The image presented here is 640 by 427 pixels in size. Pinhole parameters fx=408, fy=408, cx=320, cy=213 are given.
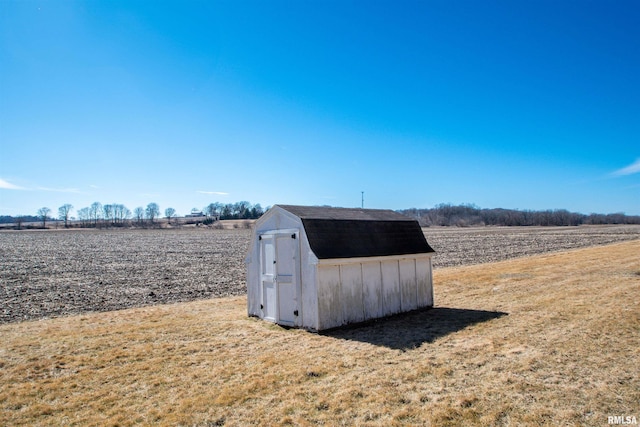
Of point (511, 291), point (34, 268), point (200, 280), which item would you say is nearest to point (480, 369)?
point (511, 291)

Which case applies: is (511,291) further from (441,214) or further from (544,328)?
(441,214)

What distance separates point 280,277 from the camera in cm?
980

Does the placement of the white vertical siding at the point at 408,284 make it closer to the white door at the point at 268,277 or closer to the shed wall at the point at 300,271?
the shed wall at the point at 300,271

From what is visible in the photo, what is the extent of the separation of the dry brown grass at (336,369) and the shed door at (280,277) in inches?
17.0

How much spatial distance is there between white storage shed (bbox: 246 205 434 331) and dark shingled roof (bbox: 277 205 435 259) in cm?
3

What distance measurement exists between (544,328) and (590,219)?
202 m

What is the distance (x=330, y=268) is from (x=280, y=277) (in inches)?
53.1

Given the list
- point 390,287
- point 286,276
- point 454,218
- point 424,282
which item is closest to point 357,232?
point 390,287

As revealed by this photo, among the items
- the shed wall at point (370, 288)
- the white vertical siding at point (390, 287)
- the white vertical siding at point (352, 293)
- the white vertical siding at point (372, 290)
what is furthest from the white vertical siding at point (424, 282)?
the white vertical siding at point (352, 293)

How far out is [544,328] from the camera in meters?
8.38

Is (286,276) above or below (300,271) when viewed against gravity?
below

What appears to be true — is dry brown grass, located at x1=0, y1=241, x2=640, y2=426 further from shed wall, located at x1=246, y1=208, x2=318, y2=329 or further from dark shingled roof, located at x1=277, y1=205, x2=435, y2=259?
dark shingled roof, located at x1=277, y1=205, x2=435, y2=259

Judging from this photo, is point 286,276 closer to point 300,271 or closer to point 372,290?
point 300,271

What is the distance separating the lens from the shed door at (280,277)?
954cm
